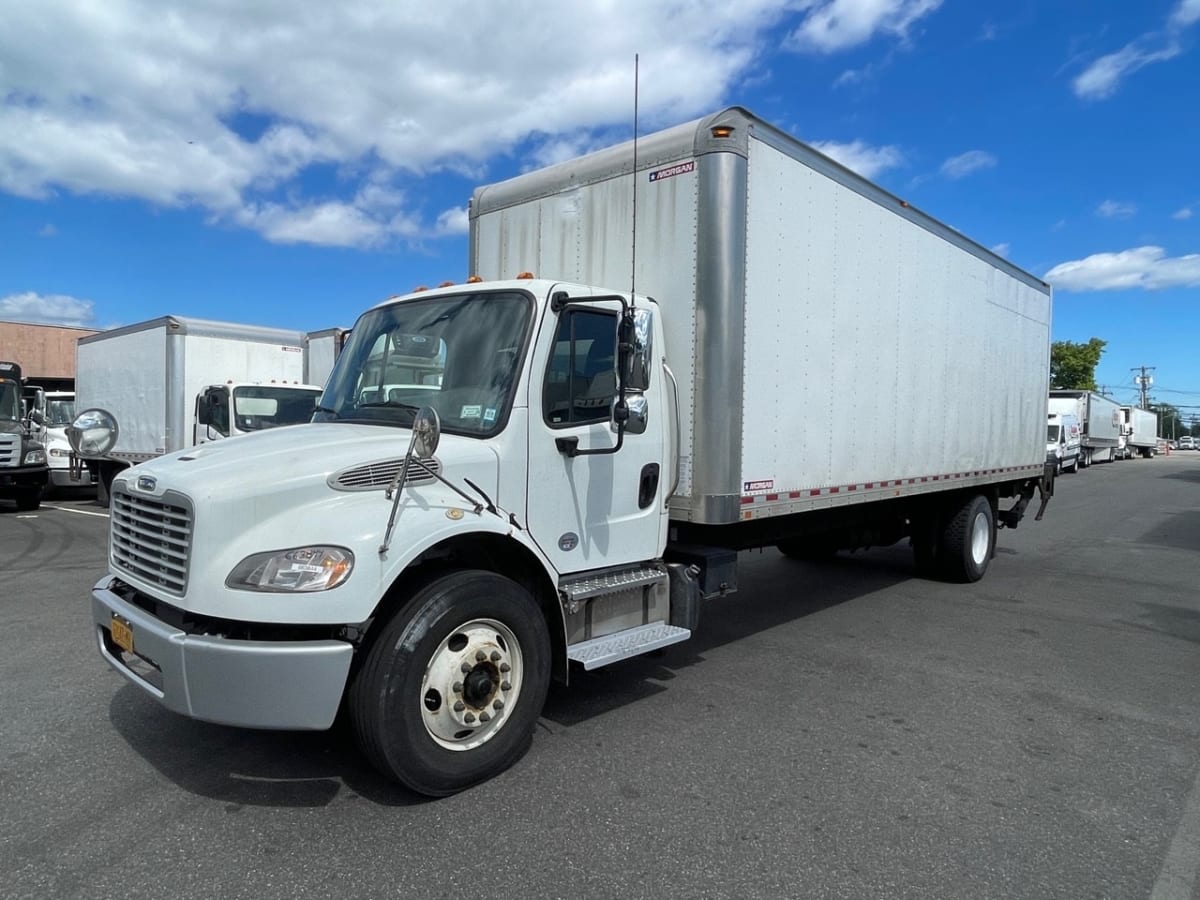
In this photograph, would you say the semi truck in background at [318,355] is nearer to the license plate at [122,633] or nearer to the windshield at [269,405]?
the windshield at [269,405]

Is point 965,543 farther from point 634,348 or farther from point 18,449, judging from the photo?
point 18,449

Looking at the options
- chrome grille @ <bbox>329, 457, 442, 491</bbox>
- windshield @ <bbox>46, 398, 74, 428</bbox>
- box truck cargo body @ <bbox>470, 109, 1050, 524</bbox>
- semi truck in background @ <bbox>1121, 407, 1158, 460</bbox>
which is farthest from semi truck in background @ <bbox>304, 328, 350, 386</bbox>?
semi truck in background @ <bbox>1121, 407, 1158, 460</bbox>

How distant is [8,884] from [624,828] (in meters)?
2.30

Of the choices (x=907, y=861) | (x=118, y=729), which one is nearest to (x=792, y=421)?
(x=907, y=861)

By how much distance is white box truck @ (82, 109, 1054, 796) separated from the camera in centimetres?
323

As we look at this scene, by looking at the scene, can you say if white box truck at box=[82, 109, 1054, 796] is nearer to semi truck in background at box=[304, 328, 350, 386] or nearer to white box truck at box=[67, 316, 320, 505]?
white box truck at box=[67, 316, 320, 505]

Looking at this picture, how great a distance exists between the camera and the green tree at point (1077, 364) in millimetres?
57094

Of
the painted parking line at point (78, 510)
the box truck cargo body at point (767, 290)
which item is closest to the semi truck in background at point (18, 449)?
the painted parking line at point (78, 510)

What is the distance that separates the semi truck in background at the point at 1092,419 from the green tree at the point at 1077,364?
34.8ft

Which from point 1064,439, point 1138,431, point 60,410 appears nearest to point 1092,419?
point 1064,439

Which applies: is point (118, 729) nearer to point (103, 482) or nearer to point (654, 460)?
point (654, 460)

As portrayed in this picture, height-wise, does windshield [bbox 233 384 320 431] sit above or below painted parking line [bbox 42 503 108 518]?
above

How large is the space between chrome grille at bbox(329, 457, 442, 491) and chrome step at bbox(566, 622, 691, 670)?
1.26 m

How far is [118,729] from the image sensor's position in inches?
169
